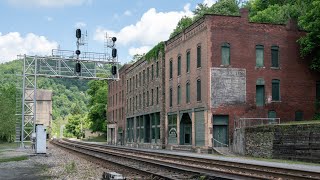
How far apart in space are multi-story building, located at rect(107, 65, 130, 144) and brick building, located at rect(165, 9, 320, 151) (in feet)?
99.0

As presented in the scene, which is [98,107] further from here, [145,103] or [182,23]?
[145,103]

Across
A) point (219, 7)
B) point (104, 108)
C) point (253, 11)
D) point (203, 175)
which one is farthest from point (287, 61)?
point (104, 108)

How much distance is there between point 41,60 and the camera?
165ft

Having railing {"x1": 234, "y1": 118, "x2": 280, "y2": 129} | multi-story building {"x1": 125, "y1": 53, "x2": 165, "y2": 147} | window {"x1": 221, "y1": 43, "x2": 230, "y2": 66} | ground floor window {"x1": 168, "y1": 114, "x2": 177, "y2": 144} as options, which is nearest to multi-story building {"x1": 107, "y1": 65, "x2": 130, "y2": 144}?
multi-story building {"x1": 125, "y1": 53, "x2": 165, "y2": 147}

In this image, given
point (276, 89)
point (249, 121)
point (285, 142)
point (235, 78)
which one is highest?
point (235, 78)

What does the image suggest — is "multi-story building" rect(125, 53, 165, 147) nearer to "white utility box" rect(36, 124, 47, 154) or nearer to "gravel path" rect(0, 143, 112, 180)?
"white utility box" rect(36, 124, 47, 154)

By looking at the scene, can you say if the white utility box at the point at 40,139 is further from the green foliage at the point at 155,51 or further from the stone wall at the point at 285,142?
the green foliage at the point at 155,51

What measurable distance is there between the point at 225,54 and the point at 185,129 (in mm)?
9142

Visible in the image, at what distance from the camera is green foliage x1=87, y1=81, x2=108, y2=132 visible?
9319cm

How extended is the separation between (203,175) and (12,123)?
6638cm

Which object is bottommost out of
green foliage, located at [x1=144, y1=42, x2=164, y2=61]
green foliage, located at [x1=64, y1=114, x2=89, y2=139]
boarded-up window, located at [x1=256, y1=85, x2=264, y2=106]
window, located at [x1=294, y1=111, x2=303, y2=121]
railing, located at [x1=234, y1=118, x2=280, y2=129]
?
green foliage, located at [x1=64, y1=114, x2=89, y2=139]

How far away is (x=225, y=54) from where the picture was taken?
131ft

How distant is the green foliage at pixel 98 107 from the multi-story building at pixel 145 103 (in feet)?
76.3

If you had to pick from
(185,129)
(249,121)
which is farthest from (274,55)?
(185,129)
